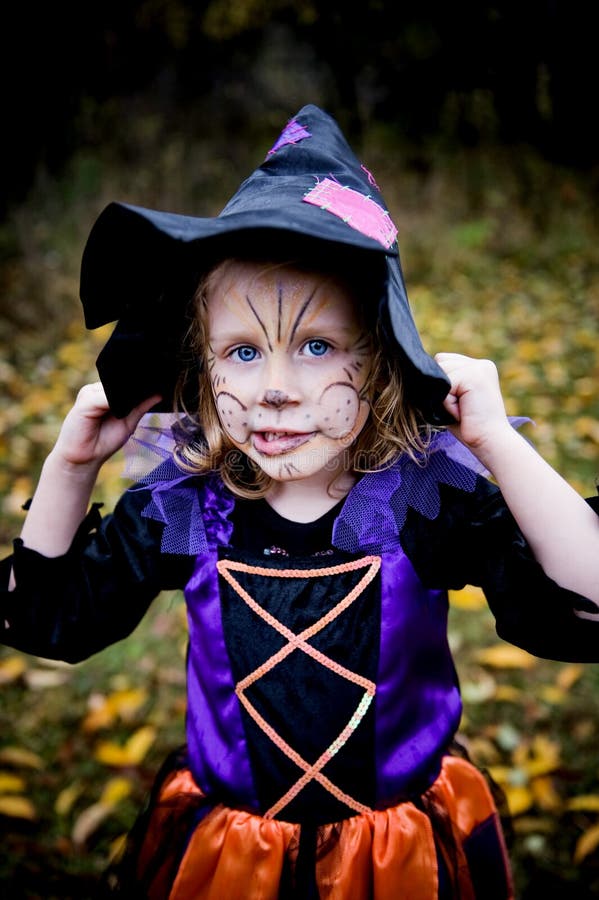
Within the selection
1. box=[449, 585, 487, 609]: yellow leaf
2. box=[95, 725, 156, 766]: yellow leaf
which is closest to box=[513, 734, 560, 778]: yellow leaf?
box=[449, 585, 487, 609]: yellow leaf

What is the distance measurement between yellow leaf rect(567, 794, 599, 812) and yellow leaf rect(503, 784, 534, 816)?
4.7 inches

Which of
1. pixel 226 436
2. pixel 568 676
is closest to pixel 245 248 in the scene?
pixel 226 436

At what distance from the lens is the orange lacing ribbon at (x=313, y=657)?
124 cm

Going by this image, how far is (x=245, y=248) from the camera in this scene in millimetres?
1101

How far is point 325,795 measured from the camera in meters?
1.27

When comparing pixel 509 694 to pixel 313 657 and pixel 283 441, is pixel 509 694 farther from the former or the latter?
pixel 283 441

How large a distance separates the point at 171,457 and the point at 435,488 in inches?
22.0

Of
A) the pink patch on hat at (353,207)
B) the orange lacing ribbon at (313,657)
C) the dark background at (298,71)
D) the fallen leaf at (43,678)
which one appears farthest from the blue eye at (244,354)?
the dark background at (298,71)

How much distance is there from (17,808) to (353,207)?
2094mm

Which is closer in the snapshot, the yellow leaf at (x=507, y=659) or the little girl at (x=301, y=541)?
the little girl at (x=301, y=541)

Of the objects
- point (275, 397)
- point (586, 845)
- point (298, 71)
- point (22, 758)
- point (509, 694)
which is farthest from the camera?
point (298, 71)

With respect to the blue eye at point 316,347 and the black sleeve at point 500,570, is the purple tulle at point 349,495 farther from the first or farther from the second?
the blue eye at point 316,347

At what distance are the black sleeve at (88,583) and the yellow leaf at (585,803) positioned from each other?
1485mm

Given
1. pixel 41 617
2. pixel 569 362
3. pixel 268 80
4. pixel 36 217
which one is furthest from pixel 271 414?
pixel 268 80
